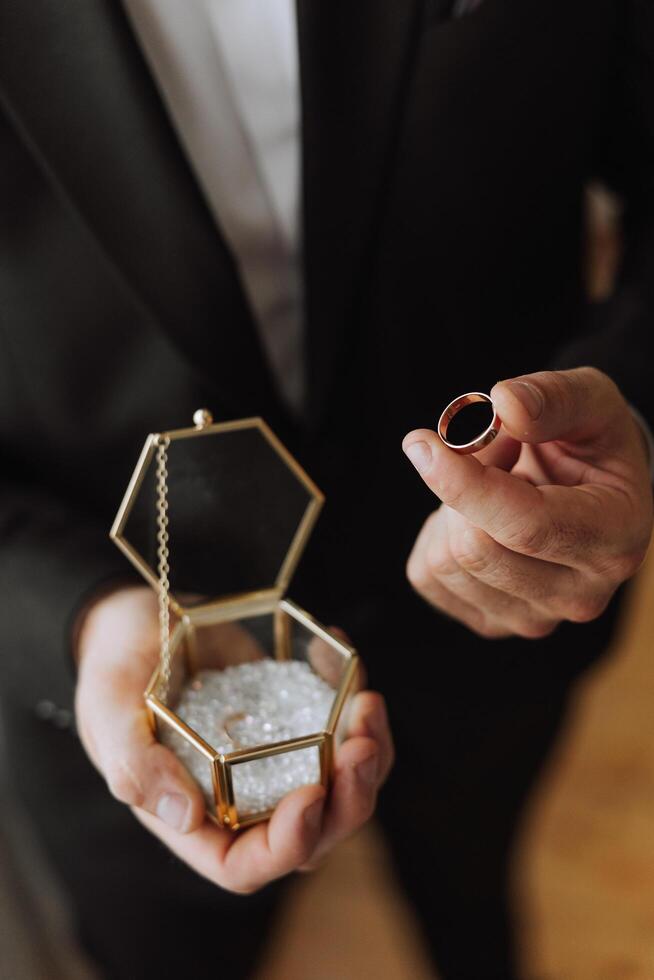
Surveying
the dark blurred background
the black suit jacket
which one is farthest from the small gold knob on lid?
the dark blurred background

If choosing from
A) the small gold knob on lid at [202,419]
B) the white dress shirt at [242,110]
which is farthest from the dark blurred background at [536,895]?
the small gold knob on lid at [202,419]

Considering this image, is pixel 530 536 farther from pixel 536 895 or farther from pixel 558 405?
pixel 536 895

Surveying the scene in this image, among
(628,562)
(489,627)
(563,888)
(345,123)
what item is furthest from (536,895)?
(345,123)

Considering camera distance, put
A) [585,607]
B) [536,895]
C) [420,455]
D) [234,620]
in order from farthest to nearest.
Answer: [536,895], [234,620], [585,607], [420,455]

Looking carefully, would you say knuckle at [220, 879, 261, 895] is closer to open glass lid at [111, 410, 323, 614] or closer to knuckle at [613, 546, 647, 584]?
open glass lid at [111, 410, 323, 614]

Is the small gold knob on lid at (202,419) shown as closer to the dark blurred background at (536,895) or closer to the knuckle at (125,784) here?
the knuckle at (125,784)

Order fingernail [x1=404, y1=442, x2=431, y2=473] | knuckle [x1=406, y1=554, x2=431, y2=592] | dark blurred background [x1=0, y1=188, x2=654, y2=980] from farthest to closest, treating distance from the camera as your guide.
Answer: dark blurred background [x1=0, y1=188, x2=654, y2=980] → knuckle [x1=406, y1=554, x2=431, y2=592] → fingernail [x1=404, y1=442, x2=431, y2=473]
